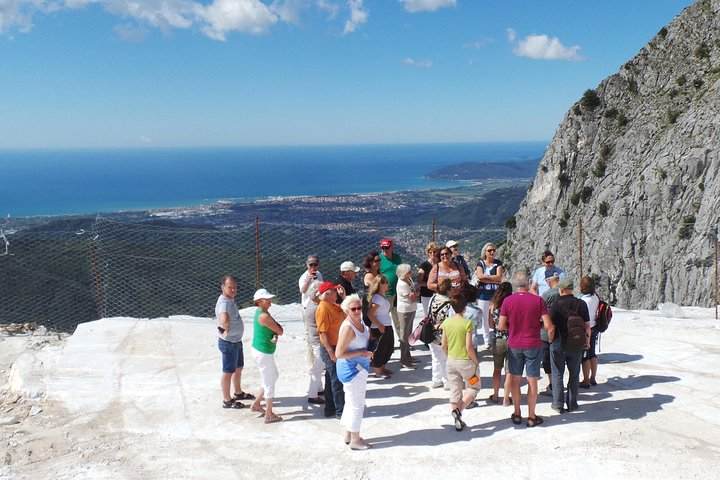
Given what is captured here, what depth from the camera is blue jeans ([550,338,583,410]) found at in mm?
6348

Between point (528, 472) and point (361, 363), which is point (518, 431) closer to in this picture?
point (528, 472)

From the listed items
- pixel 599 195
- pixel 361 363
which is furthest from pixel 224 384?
pixel 599 195

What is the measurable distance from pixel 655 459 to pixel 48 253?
62.2 feet

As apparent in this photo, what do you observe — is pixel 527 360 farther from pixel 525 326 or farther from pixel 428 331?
pixel 428 331

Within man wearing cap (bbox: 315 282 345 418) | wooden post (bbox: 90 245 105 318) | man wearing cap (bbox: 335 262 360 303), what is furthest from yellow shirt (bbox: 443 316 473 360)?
wooden post (bbox: 90 245 105 318)

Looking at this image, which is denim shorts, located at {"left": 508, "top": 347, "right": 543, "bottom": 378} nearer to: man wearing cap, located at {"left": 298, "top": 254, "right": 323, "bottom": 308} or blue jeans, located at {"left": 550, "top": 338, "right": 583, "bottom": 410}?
blue jeans, located at {"left": 550, "top": 338, "right": 583, "bottom": 410}

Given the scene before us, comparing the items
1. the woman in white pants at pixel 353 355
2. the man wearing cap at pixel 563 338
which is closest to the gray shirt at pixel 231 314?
the woman in white pants at pixel 353 355

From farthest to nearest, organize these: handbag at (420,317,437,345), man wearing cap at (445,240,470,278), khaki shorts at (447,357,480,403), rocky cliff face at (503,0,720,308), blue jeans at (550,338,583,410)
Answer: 1. rocky cliff face at (503,0,720,308)
2. man wearing cap at (445,240,470,278)
3. handbag at (420,317,437,345)
4. blue jeans at (550,338,583,410)
5. khaki shorts at (447,357,480,403)

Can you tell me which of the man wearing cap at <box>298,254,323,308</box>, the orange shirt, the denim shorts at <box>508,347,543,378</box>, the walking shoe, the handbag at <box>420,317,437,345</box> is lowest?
the walking shoe

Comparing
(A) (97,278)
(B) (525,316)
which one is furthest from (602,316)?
(A) (97,278)

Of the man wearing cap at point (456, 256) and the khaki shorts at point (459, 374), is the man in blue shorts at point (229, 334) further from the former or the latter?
the man wearing cap at point (456, 256)

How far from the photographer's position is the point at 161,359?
8922 millimetres

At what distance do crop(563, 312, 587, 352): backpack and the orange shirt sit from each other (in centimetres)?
254

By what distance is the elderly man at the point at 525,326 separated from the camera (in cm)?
598
